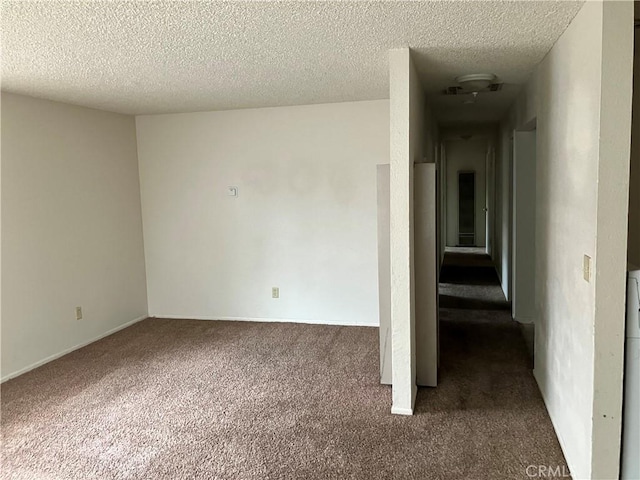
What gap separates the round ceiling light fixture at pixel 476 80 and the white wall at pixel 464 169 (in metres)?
7.06

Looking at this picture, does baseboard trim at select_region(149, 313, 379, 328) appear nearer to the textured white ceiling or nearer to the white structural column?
the white structural column

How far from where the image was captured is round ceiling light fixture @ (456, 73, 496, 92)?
11.8 ft

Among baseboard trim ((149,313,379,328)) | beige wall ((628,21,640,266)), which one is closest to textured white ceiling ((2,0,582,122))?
beige wall ((628,21,640,266))

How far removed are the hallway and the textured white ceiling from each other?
218cm

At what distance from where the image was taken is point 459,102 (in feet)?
16.3

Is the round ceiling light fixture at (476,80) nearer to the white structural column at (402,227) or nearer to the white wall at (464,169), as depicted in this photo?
the white structural column at (402,227)

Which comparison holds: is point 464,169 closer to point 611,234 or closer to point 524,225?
point 524,225

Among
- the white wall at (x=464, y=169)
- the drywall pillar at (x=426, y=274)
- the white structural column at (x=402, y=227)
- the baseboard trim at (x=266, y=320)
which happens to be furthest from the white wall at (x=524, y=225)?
the white wall at (x=464, y=169)

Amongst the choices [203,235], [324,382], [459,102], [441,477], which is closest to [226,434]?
[324,382]

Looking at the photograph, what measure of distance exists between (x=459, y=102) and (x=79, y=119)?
368 centimetres

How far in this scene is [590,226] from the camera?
2.01 metres

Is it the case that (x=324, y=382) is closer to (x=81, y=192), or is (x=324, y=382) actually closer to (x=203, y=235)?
(x=203, y=235)

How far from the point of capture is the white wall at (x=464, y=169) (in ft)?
35.4

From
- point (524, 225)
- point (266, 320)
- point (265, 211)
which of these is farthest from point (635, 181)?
point (266, 320)
